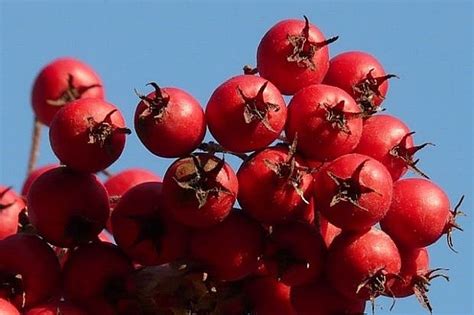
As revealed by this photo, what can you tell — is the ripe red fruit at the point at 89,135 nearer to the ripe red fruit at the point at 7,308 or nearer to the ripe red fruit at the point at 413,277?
the ripe red fruit at the point at 7,308

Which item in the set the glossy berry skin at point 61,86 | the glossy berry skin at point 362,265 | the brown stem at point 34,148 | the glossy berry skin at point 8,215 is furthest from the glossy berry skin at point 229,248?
the glossy berry skin at point 61,86

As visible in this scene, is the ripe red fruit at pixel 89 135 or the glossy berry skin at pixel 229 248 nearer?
the glossy berry skin at pixel 229 248

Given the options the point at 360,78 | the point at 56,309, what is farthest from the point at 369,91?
the point at 56,309

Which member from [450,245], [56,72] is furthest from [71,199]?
[56,72]

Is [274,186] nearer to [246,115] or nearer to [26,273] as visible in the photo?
[246,115]

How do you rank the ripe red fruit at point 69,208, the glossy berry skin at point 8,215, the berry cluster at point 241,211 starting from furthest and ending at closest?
the glossy berry skin at point 8,215 → the ripe red fruit at point 69,208 → the berry cluster at point 241,211

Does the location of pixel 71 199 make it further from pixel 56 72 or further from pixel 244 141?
pixel 56 72

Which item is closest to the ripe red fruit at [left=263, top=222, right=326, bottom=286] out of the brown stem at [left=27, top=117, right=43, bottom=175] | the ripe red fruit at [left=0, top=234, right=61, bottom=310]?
the ripe red fruit at [left=0, top=234, right=61, bottom=310]

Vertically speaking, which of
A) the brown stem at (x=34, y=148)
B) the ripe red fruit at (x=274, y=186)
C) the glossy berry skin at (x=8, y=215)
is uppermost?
the ripe red fruit at (x=274, y=186)
